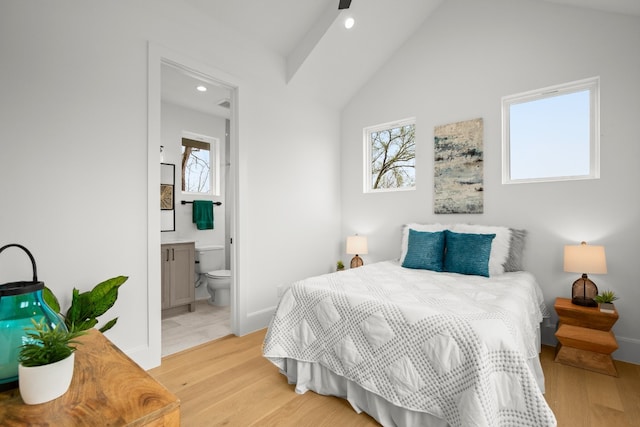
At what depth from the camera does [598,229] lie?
2.60 metres

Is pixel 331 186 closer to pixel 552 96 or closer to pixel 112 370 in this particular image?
pixel 552 96

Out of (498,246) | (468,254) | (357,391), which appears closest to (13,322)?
(357,391)

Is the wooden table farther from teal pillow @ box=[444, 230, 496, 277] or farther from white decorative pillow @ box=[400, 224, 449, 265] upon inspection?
white decorative pillow @ box=[400, 224, 449, 265]

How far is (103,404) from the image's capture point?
0.71 metres

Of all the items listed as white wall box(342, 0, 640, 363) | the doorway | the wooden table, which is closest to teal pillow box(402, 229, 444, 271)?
white wall box(342, 0, 640, 363)

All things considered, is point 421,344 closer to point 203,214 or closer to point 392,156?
point 392,156

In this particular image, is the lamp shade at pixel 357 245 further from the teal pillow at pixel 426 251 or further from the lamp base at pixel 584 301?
the lamp base at pixel 584 301

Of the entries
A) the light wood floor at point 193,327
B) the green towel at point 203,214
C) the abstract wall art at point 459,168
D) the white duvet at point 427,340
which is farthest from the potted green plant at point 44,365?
the green towel at point 203,214

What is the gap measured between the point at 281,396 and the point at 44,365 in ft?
5.35

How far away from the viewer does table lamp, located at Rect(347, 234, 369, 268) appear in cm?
382

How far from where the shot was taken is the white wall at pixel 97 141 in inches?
72.6

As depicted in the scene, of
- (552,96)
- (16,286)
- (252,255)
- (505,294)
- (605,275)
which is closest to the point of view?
(16,286)

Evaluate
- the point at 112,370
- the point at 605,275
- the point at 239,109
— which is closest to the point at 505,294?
the point at 605,275

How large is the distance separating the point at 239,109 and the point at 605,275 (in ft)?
11.5
